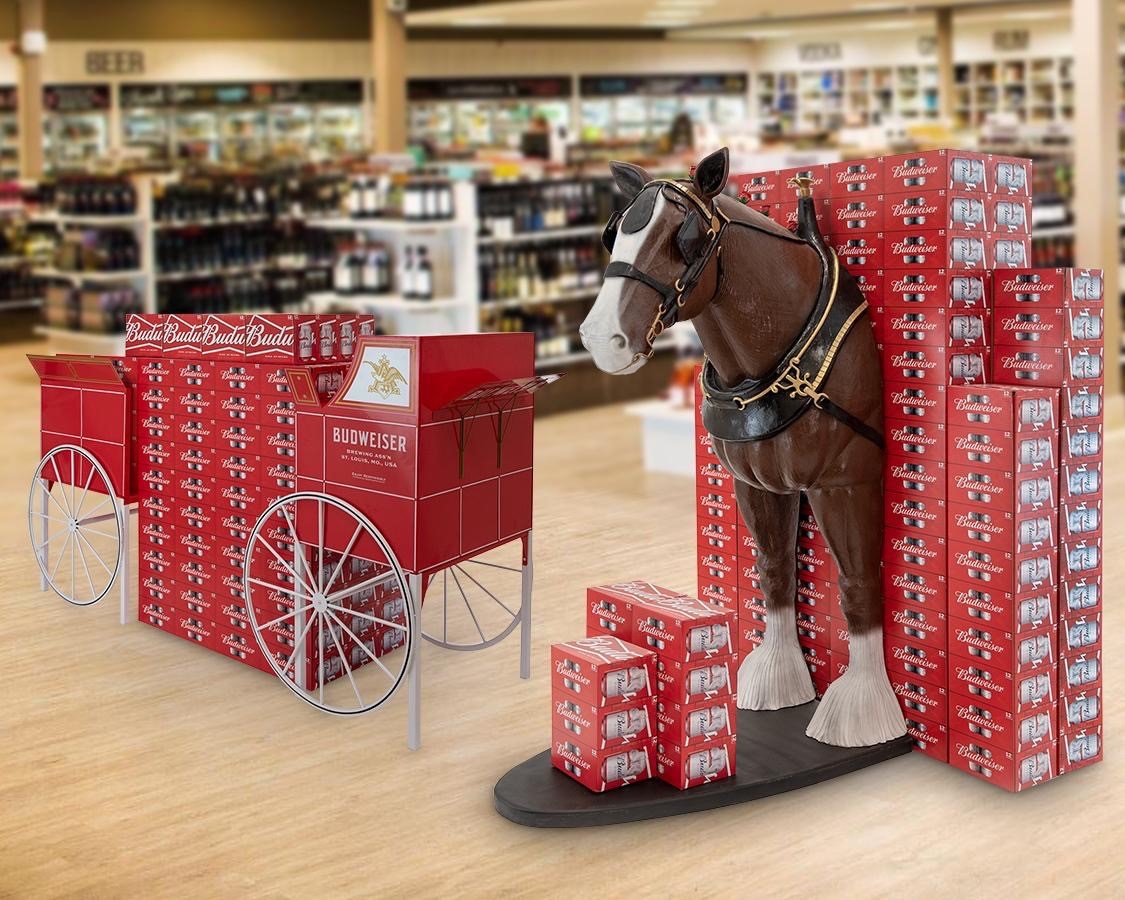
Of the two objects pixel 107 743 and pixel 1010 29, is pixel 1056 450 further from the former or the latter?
pixel 1010 29

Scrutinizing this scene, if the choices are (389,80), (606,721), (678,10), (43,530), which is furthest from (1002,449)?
(678,10)

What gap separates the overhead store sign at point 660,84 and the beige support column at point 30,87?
9.02 m

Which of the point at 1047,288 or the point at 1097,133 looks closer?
the point at 1047,288

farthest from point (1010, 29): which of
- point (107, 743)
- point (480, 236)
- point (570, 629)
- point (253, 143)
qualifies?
point (107, 743)

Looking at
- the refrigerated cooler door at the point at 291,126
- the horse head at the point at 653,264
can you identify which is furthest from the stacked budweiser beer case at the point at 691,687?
the refrigerated cooler door at the point at 291,126

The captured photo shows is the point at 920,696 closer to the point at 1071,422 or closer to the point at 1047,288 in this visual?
the point at 1071,422

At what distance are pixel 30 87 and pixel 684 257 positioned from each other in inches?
547

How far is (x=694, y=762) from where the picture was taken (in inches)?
130

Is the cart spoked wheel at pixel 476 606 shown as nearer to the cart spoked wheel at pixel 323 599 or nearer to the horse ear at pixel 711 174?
the cart spoked wheel at pixel 323 599

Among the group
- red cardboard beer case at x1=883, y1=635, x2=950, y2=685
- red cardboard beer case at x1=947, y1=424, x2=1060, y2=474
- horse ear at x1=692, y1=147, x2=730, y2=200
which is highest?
horse ear at x1=692, y1=147, x2=730, y2=200

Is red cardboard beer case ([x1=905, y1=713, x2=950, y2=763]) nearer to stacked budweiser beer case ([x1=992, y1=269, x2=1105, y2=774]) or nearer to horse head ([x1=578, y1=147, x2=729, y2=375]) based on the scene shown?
stacked budweiser beer case ([x1=992, y1=269, x2=1105, y2=774])

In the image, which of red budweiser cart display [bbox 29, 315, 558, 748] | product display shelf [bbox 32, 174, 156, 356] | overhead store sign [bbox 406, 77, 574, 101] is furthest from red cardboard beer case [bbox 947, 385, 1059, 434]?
overhead store sign [bbox 406, 77, 574, 101]

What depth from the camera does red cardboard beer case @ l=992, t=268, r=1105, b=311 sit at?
3311 millimetres

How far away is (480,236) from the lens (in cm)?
906
